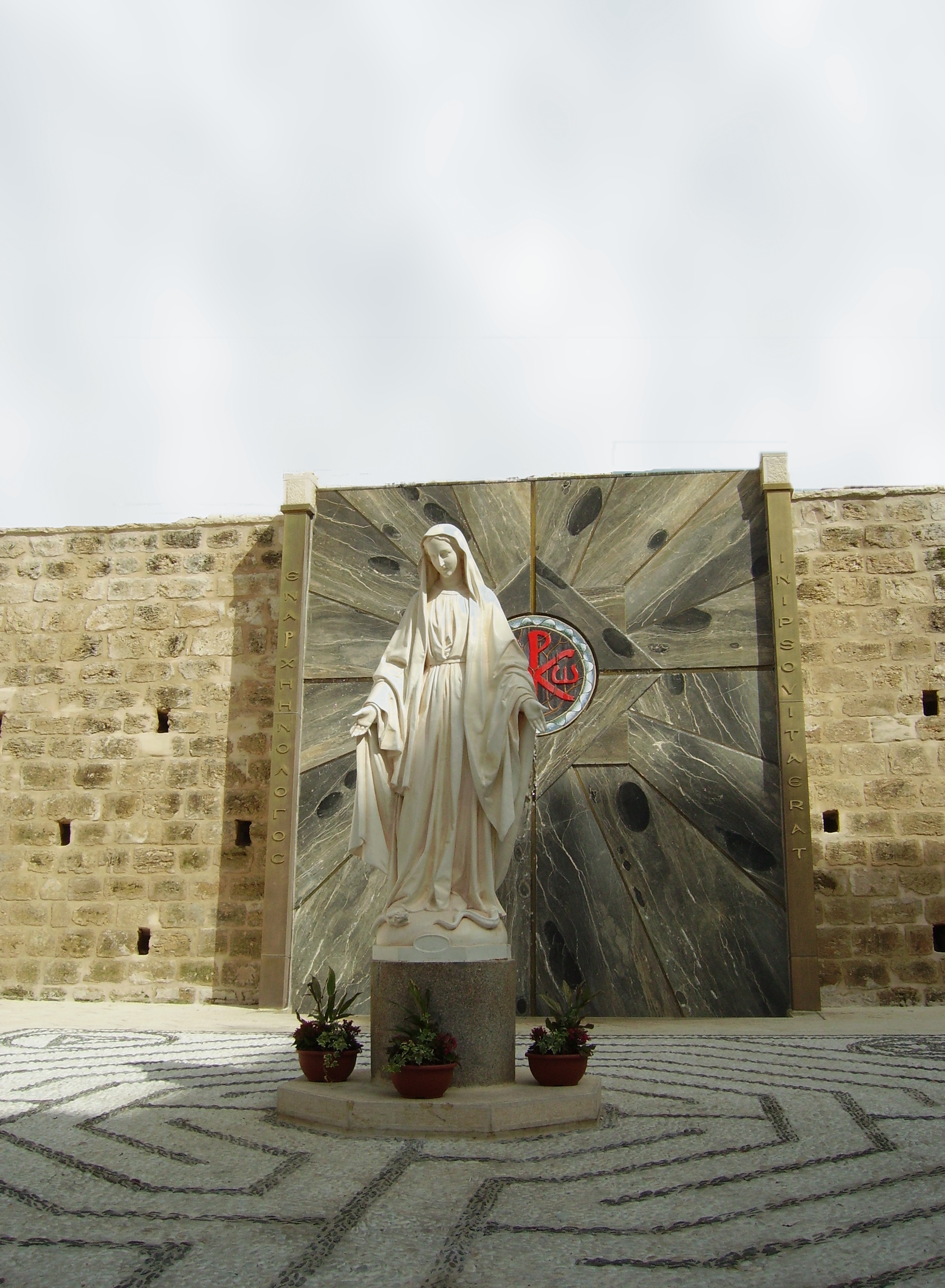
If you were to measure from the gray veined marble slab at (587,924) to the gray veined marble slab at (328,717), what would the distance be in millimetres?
1745

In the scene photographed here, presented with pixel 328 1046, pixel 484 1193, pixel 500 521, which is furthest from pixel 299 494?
pixel 484 1193

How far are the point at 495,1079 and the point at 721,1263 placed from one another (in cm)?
187

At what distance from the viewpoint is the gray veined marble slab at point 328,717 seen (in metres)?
9.20

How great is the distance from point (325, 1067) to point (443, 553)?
7.68ft

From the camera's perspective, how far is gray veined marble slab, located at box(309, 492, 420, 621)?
9.49 metres

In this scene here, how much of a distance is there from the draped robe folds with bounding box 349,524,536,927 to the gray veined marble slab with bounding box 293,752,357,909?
13.4ft

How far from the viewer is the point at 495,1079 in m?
4.39

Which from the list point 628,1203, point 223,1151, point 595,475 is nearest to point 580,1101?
point 628,1203

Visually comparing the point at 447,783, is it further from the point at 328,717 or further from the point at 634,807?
the point at 328,717

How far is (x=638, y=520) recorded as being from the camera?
9.44 metres

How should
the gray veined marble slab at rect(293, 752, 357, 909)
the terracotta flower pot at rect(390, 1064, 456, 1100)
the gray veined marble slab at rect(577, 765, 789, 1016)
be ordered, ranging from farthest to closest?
1. the gray veined marble slab at rect(293, 752, 357, 909)
2. the gray veined marble slab at rect(577, 765, 789, 1016)
3. the terracotta flower pot at rect(390, 1064, 456, 1100)

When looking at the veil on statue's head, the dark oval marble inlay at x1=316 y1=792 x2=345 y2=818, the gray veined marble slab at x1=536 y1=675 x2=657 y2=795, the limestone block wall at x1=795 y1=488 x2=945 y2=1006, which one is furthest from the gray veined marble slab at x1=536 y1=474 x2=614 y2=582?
the veil on statue's head

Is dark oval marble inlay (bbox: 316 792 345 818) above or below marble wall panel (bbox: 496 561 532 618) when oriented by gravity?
below

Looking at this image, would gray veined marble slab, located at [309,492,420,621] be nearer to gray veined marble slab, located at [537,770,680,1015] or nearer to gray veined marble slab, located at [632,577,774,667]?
gray veined marble slab, located at [632,577,774,667]
